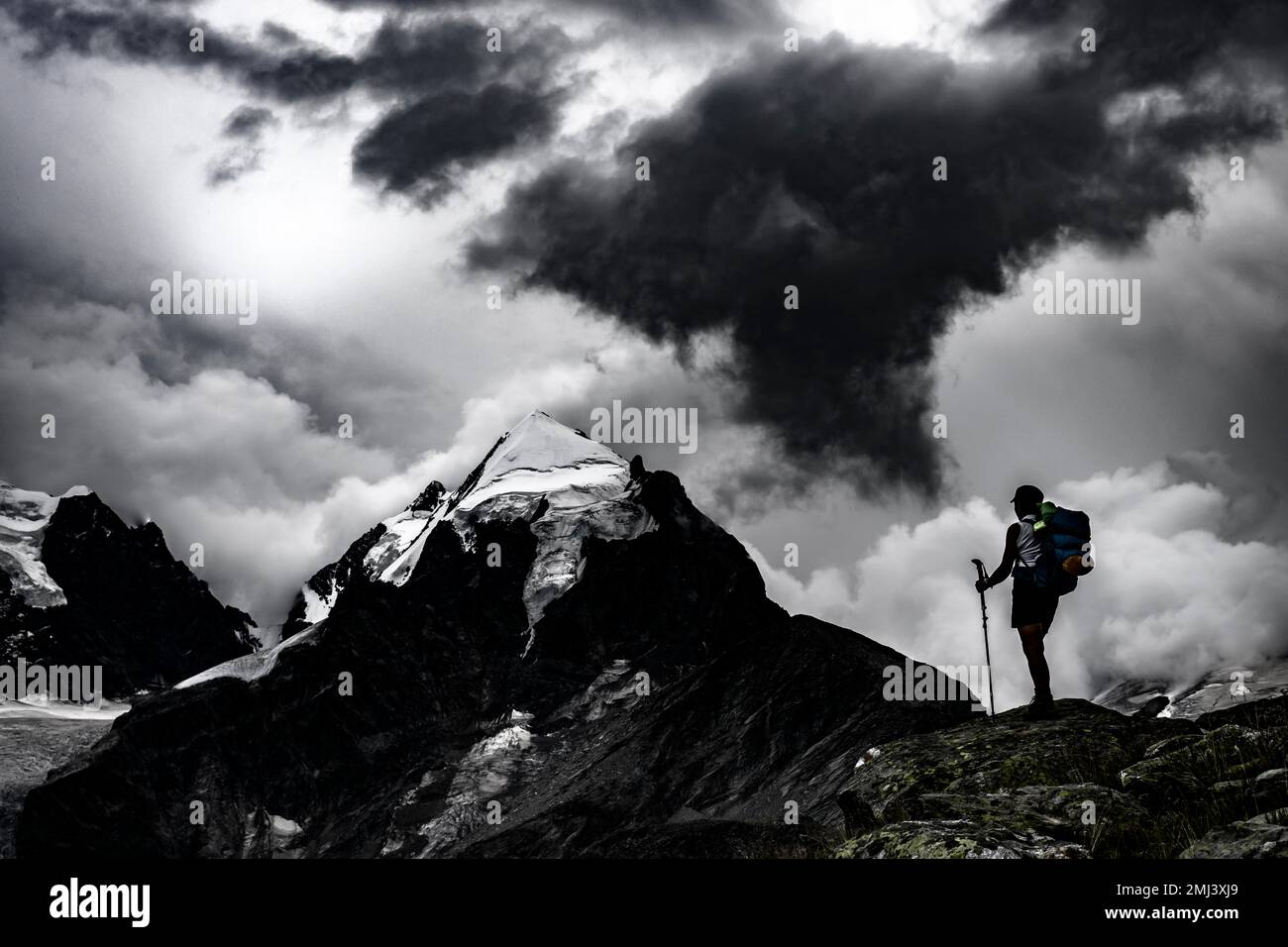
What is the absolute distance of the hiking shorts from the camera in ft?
55.0

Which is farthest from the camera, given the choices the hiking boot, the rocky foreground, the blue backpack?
the hiking boot

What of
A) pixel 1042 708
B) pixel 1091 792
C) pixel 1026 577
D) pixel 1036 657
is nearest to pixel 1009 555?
pixel 1026 577

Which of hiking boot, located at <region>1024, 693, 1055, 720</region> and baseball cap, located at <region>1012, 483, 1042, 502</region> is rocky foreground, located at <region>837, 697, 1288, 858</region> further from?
baseball cap, located at <region>1012, 483, 1042, 502</region>

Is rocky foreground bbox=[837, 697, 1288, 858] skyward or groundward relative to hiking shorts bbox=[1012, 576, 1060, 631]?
groundward

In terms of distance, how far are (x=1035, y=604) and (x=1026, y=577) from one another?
16.8 inches

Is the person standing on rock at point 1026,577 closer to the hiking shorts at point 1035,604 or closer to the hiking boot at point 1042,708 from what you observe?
the hiking shorts at point 1035,604

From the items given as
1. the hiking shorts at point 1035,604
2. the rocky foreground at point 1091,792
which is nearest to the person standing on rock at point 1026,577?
the hiking shorts at point 1035,604

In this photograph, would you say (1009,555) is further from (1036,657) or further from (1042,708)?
(1042,708)

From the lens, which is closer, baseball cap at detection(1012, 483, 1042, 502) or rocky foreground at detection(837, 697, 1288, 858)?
rocky foreground at detection(837, 697, 1288, 858)

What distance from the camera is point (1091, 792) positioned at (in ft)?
42.8

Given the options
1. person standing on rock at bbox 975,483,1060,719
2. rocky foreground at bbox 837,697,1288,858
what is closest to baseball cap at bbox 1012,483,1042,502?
person standing on rock at bbox 975,483,1060,719
